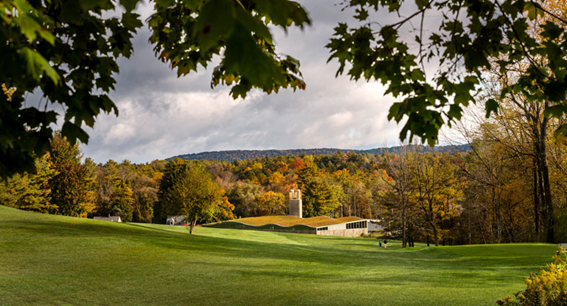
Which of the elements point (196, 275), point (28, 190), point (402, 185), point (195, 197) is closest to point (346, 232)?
point (402, 185)

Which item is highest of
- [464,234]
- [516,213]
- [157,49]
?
[157,49]

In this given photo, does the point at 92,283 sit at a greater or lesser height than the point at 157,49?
lesser

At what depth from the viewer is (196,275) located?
9.44m

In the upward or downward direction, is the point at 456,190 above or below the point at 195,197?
above

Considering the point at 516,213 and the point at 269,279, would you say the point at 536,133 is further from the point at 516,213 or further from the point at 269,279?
the point at 269,279

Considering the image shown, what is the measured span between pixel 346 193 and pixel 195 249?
4865cm

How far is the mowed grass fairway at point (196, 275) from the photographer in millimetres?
6887

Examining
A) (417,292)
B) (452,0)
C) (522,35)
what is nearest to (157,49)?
(452,0)

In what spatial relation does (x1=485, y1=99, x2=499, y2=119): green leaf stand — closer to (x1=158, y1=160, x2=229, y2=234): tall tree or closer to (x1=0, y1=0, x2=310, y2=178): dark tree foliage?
(x1=0, y1=0, x2=310, y2=178): dark tree foliage

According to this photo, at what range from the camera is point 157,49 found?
4.42 meters

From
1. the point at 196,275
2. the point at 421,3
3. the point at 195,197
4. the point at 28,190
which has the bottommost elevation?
the point at 196,275

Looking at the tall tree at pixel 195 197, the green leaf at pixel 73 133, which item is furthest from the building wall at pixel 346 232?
the green leaf at pixel 73 133

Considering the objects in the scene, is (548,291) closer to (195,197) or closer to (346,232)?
(195,197)

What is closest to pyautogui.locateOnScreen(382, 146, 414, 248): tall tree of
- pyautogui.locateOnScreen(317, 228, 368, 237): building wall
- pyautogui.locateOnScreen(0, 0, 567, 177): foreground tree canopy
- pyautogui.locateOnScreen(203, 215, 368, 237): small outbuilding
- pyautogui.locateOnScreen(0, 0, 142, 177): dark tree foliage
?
pyautogui.locateOnScreen(203, 215, 368, 237): small outbuilding
